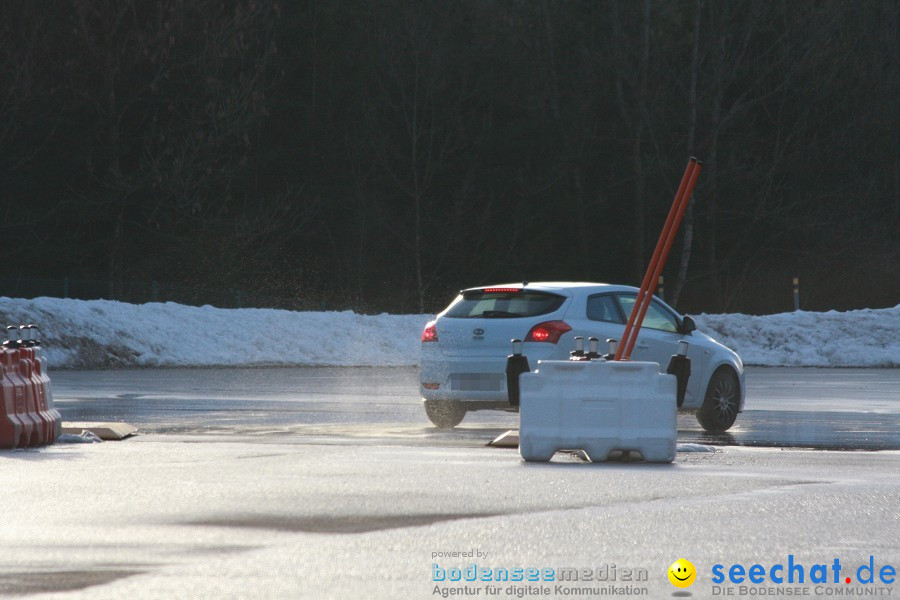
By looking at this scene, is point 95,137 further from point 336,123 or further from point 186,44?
point 336,123

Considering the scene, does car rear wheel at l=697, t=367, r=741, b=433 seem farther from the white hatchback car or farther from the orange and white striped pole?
the orange and white striped pole

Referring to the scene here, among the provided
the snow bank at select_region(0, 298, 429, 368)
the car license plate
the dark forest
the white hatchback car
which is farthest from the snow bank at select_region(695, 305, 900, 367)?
the car license plate

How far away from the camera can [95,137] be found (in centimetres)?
4906

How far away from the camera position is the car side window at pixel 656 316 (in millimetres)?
17828

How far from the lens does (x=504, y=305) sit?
17.3 meters

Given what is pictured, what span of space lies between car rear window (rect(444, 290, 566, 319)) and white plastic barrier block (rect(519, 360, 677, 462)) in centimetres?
370

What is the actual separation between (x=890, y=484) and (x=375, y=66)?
47845mm

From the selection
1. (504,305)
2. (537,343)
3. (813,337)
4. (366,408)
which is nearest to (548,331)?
(537,343)

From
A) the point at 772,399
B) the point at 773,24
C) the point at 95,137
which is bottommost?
the point at 772,399

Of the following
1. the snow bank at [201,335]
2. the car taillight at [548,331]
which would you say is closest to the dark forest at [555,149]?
the snow bank at [201,335]

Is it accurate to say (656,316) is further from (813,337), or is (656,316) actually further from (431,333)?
(813,337)

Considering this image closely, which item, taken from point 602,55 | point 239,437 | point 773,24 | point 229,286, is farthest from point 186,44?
point 239,437

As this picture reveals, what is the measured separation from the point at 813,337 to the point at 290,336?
1266cm

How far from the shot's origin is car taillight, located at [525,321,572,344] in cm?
1662
